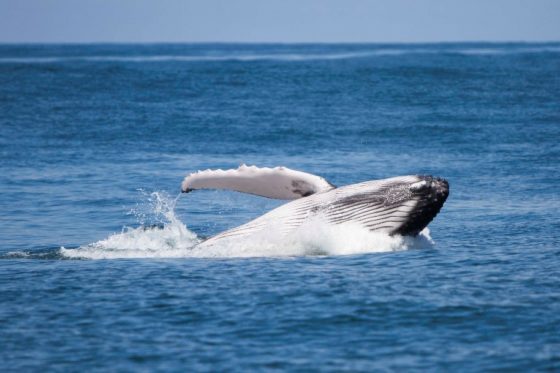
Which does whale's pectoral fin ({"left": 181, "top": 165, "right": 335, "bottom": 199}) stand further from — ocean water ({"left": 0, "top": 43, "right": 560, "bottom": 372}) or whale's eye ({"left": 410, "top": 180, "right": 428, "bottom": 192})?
whale's eye ({"left": 410, "top": 180, "right": 428, "bottom": 192})

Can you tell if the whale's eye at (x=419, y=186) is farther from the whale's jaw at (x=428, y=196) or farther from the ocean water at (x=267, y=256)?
the ocean water at (x=267, y=256)

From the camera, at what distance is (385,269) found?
16766 millimetres

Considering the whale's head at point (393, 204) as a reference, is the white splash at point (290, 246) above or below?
below

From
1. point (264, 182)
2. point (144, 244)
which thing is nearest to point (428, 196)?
point (264, 182)

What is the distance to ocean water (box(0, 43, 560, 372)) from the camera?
13.0 metres

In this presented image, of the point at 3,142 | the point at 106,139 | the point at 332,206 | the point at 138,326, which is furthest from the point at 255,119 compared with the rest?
the point at 138,326

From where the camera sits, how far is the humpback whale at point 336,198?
55.5 ft

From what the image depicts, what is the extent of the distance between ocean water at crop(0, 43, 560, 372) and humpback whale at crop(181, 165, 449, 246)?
12.5 inches

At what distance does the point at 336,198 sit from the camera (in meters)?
17.5

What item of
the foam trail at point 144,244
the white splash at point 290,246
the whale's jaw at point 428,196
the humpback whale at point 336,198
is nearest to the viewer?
the whale's jaw at point 428,196

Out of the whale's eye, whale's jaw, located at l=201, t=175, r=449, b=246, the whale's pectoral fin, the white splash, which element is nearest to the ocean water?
the white splash

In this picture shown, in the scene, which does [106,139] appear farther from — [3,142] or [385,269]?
[385,269]

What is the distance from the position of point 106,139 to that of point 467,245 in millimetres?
25502

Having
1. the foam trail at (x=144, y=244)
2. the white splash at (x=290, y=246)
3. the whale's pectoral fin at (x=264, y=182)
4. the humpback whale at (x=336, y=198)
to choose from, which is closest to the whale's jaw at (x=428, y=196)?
the humpback whale at (x=336, y=198)
